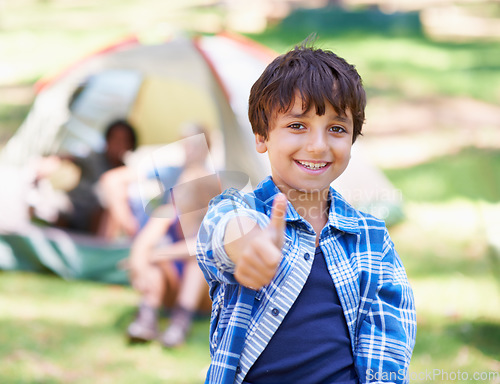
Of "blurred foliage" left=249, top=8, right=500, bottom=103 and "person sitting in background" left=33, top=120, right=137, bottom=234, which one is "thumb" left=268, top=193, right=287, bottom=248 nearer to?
"person sitting in background" left=33, top=120, right=137, bottom=234

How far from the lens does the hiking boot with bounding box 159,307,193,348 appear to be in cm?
285

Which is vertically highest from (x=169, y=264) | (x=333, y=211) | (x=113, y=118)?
(x=113, y=118)

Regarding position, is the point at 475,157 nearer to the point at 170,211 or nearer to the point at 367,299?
the point at 170,211

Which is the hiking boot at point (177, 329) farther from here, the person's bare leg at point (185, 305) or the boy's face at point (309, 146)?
the boy's face at point (309, 146)

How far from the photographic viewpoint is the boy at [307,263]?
117 cm

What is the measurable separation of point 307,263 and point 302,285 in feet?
0.15

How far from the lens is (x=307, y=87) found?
1253 mm

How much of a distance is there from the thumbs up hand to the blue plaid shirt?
52 mm

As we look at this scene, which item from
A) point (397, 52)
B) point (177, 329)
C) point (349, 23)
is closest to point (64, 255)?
point (177, 329)

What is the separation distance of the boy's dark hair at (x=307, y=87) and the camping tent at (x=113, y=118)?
189 centimetres

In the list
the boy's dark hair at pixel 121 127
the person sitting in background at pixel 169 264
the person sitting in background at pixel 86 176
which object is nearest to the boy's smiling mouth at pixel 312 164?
the person sitting in background at pixel 169 264

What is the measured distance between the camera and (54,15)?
26.2ft

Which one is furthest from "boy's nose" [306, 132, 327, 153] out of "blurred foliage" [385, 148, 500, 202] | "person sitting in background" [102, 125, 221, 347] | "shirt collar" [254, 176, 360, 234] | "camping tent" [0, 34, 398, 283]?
"blurred foliage" [385, 148, 500, 202]

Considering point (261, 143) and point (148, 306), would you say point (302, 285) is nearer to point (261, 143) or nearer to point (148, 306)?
point (261, 143)
